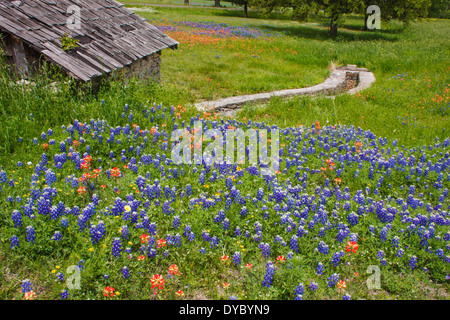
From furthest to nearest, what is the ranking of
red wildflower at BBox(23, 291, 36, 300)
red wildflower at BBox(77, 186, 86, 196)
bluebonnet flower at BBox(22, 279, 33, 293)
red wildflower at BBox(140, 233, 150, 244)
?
1. red wildflower at BBox(77, 186, 86, 196)
2. red wildflower at BBox(140, 233, 150, 244)
3. bluebonnet flower at BBox(22, 279, 33, 293)
4. red wildflower at BBox(23, 291, 36, 300)

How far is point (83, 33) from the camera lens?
29.1ft

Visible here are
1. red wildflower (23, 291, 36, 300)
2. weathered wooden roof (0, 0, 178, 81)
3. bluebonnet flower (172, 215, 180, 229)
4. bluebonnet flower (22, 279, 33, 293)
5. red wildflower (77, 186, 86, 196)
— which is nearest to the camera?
red wildflower (23, 291, 36, 300)

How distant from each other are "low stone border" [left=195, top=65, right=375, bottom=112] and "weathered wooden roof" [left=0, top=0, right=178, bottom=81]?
262 cm

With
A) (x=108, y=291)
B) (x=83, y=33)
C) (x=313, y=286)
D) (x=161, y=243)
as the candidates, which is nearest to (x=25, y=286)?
(x=108, y=291)

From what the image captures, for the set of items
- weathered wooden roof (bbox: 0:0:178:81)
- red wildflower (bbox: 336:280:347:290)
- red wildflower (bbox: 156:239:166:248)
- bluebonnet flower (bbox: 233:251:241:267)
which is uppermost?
weathered wooden roof (bbox: 0:0:178:81)

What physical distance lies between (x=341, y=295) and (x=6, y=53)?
8.69 metres

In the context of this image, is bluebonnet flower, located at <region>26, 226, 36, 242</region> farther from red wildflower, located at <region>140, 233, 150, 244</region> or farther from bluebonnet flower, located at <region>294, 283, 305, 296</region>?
bluebonnet flower, located at <region>294, 283, 305, 296</region>

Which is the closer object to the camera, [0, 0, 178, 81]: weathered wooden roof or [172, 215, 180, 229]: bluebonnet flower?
[172, 215, 180, 229]: bluebonnet flower

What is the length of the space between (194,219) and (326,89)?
1054cm

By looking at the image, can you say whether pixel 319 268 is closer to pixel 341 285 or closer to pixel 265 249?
pixel 341 285

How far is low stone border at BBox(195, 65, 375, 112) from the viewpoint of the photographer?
10.7 metres

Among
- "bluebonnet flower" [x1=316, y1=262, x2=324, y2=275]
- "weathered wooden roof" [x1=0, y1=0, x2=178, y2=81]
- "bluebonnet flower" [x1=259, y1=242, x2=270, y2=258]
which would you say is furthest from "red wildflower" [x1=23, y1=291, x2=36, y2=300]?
"weathered wooden roof" [x1=0, y1=0, x2=178, y2=81]
